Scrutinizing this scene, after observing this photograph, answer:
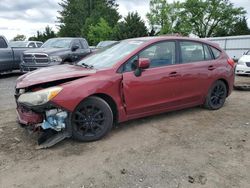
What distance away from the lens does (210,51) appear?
21.4 feet

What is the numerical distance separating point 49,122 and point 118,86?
126cm

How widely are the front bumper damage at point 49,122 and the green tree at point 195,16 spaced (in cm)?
5021

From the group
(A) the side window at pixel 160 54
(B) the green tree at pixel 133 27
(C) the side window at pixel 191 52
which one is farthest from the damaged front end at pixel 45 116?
(B) the green tree at pixel 133 27

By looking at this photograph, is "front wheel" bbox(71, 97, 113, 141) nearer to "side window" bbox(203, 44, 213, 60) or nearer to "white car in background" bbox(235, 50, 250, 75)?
"side window" bbox(203, 44, 213, 60)

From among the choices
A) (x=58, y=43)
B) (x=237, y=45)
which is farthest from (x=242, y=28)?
(x=58, y=43)

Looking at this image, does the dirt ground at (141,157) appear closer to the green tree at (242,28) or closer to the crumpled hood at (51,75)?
the crumpled hood at (51,75)

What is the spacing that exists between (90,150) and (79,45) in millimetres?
9193

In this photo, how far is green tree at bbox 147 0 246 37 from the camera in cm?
5191

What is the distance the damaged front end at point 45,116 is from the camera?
429cm

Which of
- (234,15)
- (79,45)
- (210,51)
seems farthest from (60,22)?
(210,51)

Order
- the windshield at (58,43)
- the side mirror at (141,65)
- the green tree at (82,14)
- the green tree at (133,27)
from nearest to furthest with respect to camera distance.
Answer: the side mirror at (141,65) → the windshield at (58,43) → the green tree at (133,27) → the green tree at (82,14)

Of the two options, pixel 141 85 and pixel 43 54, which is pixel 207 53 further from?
pixel 43 54

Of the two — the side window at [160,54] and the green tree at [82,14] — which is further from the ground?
the green tree at [82,14]

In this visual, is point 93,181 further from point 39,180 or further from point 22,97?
point 22,97
